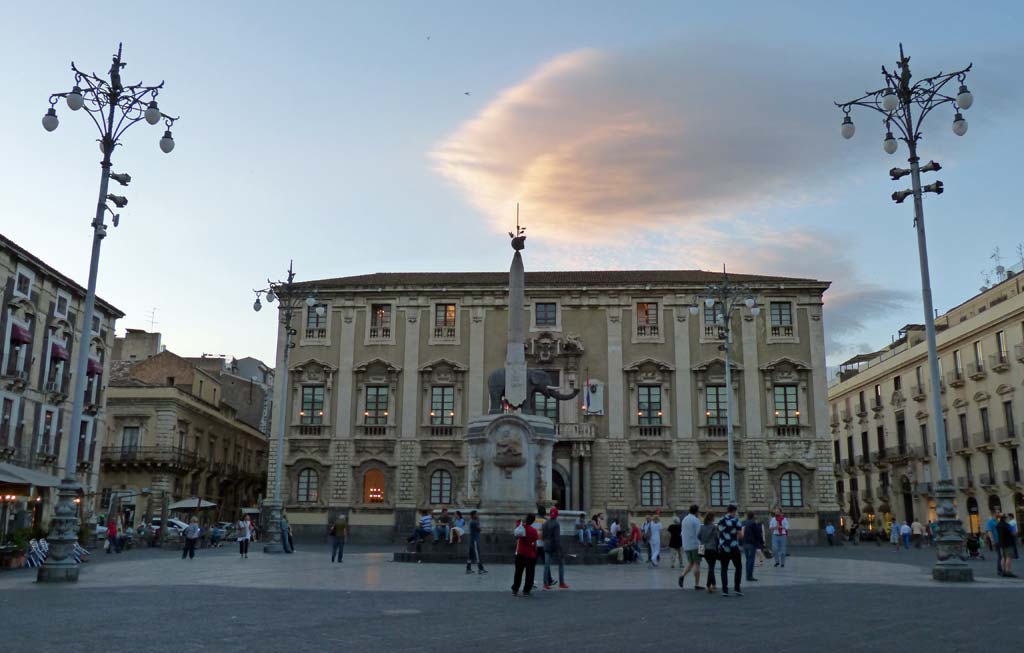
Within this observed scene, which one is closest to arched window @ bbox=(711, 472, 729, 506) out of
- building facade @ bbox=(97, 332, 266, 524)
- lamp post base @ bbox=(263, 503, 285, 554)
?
lamp post base @ bbox=(263, 503, 285, 554)

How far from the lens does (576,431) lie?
45188mm

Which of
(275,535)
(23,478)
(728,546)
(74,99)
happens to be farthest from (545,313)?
(728,546)

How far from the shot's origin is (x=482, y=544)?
79.5ft

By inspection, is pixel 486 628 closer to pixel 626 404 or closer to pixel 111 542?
pixel 111 542

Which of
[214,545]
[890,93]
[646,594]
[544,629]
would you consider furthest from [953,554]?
[214,545]

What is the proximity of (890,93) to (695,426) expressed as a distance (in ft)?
94.8

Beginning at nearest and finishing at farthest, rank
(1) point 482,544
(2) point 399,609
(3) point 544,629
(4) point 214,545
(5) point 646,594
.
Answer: (3) point 544,629
(2) point 399,609
(5) point 646,594
(1) point 482,544
(4) point 214,545

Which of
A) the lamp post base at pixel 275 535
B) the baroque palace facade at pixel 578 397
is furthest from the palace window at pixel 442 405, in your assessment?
the lamp post base at pixel 275 535

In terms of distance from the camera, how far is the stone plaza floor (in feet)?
30.8

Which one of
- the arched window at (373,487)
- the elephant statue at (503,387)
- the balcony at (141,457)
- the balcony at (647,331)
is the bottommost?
the arched window at (373,487)

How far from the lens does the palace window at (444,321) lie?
1889 inches

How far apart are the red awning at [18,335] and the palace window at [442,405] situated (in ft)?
61.6

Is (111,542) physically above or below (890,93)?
below

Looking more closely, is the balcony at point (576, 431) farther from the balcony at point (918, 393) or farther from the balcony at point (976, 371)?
the balcony at point (918, 393)
